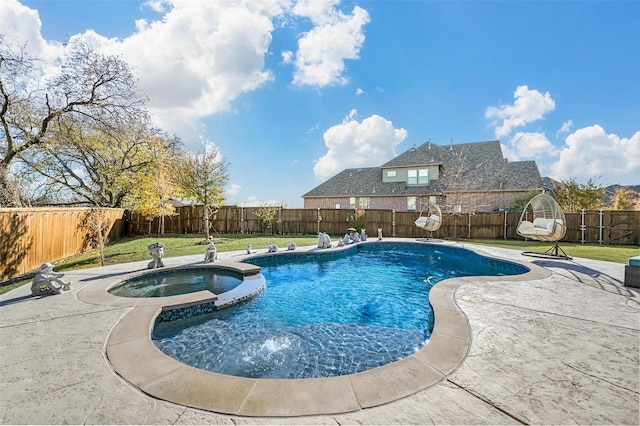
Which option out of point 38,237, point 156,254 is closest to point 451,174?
point 156,254

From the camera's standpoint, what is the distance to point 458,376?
7.21 feet

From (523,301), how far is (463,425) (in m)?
3.30

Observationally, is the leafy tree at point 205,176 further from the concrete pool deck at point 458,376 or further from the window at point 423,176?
the window at point 423,176

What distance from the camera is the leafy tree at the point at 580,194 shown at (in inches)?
724

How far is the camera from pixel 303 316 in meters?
4.61

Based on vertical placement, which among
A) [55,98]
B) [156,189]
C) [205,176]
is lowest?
[156,189]

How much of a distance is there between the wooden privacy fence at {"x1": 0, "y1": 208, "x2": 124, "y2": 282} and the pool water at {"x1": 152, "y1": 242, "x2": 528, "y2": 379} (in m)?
5.99

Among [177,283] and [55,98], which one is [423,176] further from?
[55,98]

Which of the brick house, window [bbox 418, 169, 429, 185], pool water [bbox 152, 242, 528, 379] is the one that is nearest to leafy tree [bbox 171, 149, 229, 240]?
pool water [bbox 152, 242, 528, 379]

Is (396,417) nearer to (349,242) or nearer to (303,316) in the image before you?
(303,316)

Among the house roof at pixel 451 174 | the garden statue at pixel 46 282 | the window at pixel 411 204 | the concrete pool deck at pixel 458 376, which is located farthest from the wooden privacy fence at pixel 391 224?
the garden statue at pixel 46 282

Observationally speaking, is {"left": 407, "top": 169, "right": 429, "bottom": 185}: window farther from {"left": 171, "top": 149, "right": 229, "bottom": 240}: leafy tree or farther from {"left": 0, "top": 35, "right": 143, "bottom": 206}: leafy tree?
{"left": 0, "top": 35, "right": 143, "bottom": 206}: leafy tree

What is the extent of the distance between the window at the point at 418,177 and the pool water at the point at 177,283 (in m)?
19.6

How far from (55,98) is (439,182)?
75.6 feet
